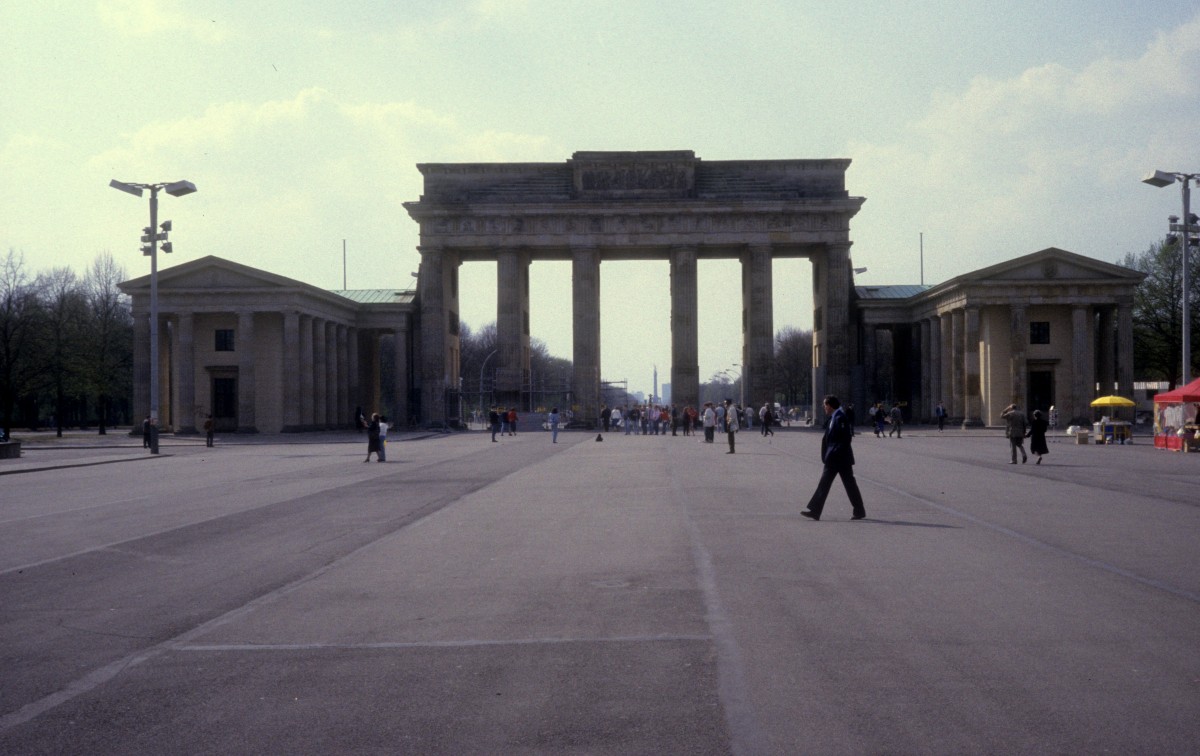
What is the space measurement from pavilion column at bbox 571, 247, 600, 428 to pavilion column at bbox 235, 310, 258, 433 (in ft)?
64.9

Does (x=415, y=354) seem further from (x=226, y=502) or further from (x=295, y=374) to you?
(x=226, y=502)

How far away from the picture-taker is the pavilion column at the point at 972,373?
64.5m

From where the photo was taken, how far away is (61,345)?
66.9 metres

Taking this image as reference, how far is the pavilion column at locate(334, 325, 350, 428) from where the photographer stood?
241ft

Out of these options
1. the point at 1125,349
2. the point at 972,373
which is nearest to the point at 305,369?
the point at 972,373

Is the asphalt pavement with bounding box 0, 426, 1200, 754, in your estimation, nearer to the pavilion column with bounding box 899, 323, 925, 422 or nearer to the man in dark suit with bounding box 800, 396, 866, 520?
the man in dark suit with bounding box 800, 396, 866, 520

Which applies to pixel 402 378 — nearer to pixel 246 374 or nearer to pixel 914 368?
pixel 246 374

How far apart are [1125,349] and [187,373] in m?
51.8

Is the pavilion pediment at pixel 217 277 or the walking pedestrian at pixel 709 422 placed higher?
the pavilion pediment at pixel 217 277

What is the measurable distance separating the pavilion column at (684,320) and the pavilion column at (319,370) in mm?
21459

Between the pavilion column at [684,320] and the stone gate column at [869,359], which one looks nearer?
the pavilion column at [684,320]

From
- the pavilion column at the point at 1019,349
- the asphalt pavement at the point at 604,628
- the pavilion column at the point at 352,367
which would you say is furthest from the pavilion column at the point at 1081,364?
the asphalt pavement at the point at 604,628

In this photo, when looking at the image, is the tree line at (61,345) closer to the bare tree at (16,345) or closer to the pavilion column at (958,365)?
the bare tree at (16,345)

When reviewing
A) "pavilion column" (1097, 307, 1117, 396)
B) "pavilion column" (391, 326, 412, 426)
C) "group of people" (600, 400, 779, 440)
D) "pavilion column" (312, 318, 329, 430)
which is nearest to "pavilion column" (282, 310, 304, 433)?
"pavilion column" (312, 318, 329, 430)
